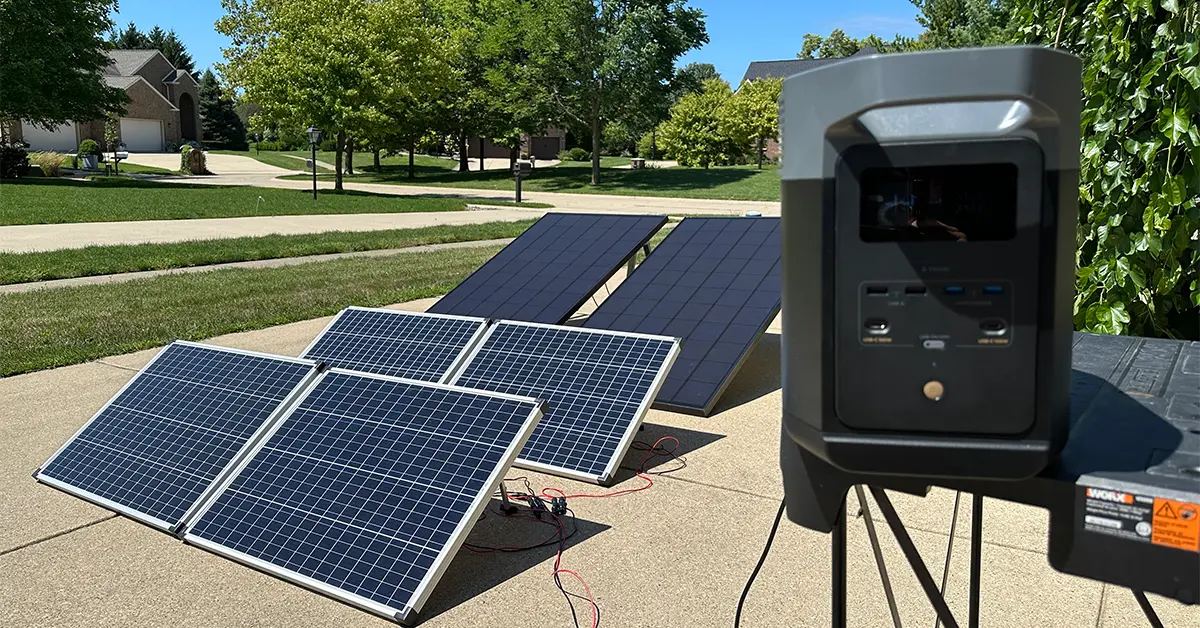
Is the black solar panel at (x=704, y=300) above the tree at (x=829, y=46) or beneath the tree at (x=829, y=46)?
beneath

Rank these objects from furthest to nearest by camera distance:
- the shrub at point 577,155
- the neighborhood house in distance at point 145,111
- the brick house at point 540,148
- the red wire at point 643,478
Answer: the brick house at point 540,148 < the neighborhood house in distance at point 145,111 < the shrub at point 577,155 < the red wire at point 643,478

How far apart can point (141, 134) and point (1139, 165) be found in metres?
71.6

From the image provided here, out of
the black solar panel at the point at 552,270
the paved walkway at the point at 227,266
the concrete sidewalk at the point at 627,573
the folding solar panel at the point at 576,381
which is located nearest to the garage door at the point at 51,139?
the paved walkway at the point at 227,266

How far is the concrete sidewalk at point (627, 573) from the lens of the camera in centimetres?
324

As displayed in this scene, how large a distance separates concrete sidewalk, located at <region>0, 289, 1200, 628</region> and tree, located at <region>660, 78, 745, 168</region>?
44575 mm

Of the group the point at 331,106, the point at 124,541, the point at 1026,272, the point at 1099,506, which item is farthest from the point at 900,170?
the point at 331,106

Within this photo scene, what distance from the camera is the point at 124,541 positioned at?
3.91m

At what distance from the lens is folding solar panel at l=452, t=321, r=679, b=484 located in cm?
459

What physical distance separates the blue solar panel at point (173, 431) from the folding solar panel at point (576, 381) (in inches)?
46.0

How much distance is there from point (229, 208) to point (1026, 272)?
78.7 ft

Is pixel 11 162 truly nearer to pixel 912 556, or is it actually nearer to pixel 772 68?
pixel 912 556

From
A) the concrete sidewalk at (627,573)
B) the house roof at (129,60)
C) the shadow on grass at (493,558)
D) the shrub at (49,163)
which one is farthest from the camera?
the house roof at (129,60)

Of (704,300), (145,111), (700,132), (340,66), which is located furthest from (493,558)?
(145,111)

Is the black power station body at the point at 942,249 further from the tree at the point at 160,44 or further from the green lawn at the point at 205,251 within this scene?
the tree at the point at 160,44
